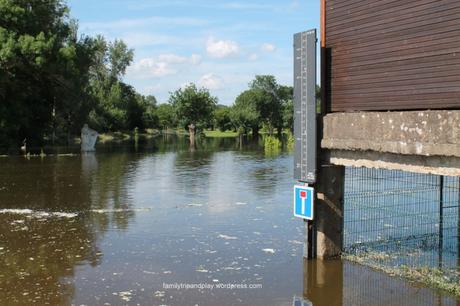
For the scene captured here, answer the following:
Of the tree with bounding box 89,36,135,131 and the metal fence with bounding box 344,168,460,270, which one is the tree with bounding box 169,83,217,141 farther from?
the metal fence with bounding box 344,168,460,270

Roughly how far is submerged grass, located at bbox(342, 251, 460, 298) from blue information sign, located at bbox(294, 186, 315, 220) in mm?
1205

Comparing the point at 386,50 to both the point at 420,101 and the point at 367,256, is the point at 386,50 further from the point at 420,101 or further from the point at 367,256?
the point at 367,256

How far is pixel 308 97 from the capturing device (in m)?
8.88

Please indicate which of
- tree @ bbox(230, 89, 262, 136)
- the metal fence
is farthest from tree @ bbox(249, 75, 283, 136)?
the metal fence

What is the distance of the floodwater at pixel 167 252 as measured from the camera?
25.2 ft

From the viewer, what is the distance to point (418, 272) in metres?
8.37

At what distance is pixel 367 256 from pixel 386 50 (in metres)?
3.76

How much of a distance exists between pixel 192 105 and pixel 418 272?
6984 cm

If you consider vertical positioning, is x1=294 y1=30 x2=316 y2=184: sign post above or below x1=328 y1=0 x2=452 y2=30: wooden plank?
below

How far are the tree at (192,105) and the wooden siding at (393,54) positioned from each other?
6638 cm

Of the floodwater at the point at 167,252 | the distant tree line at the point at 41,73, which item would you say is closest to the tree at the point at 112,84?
the distant tree line at the point at 41,73

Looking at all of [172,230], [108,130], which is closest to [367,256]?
[172,230]

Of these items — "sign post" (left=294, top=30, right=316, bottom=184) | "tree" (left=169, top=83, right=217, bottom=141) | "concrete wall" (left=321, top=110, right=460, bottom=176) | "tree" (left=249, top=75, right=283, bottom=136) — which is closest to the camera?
"concrete wall" (left=321, top=110, right=460, bottom=176)

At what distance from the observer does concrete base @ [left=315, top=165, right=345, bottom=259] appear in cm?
912
